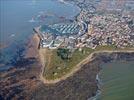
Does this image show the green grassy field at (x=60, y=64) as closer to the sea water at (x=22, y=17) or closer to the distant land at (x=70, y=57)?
the distant land at (x=70, y=57)

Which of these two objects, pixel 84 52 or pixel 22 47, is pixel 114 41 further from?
pixel 22 47

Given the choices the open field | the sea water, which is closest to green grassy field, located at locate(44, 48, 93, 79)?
the open field

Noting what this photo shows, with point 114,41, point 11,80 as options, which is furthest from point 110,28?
point 11,80

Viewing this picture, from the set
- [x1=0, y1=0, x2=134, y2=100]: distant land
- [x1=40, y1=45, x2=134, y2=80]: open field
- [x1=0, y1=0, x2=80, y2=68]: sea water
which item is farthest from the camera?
[x1=0, y1=0, x2=80, y2=68]: sea water

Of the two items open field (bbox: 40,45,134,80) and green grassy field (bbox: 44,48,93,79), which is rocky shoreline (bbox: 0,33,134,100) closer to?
open field (bbox: 40,45,134,80)

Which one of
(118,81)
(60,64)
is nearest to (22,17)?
(60,64)

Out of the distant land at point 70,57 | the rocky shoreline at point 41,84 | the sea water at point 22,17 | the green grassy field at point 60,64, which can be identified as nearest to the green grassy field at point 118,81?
the distant land at point 70,57
